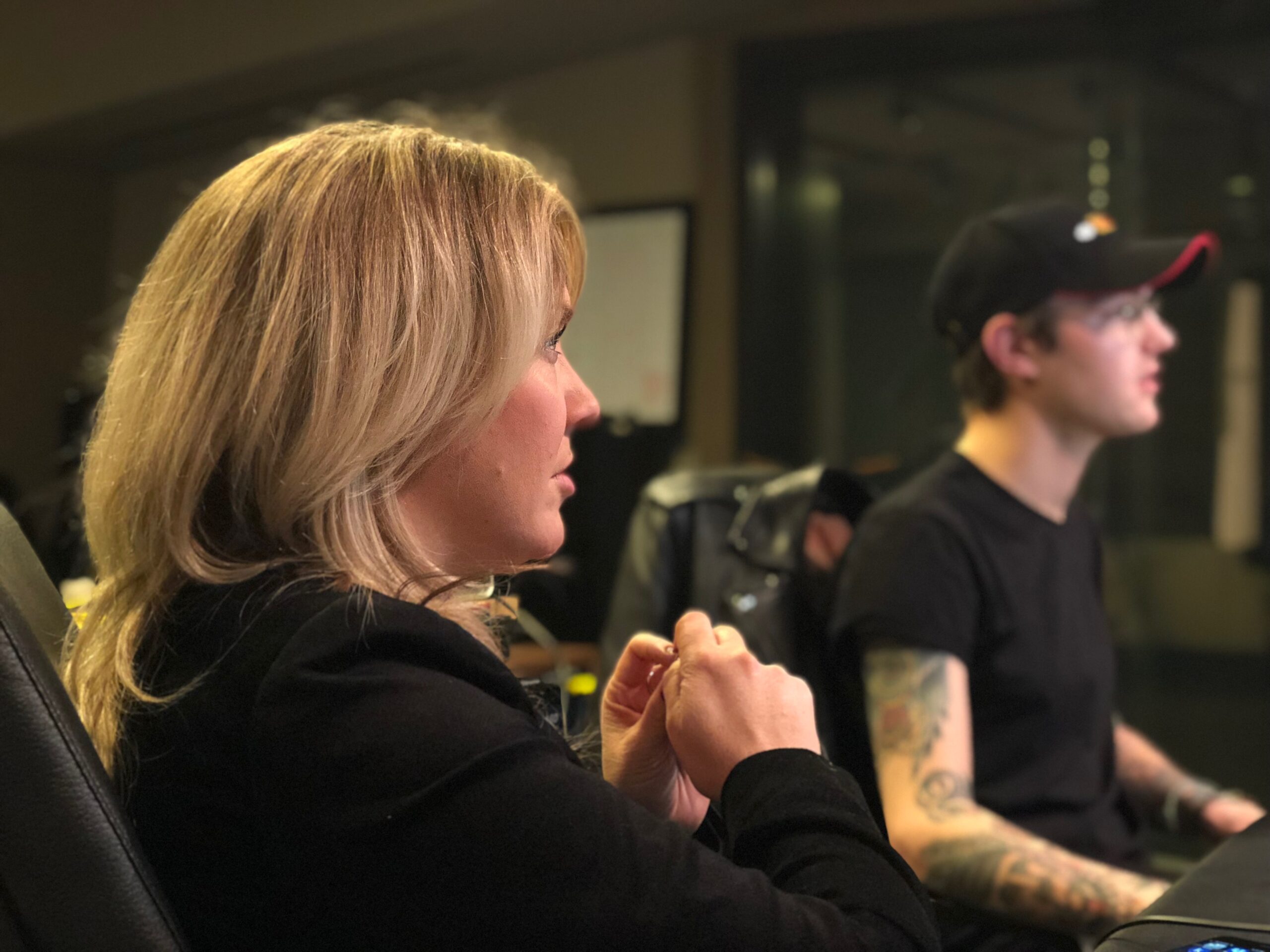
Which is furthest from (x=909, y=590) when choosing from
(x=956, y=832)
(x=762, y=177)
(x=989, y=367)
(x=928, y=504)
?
(x=762, y=177)

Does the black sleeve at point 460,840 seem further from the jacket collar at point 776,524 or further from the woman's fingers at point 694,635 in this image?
the jacket collar at point 776,524

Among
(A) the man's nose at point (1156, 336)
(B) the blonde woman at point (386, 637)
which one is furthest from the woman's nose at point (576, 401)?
(A) the man's nose at point (1156, 336)

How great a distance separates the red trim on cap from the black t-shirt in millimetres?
334

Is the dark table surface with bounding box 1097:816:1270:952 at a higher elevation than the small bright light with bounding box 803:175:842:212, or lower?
lower

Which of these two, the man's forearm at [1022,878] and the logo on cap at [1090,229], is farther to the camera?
the logo on cap at [1090,229]

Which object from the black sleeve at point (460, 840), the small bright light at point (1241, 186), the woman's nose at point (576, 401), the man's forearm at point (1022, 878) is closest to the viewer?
the black sleeve at point (460, 840)

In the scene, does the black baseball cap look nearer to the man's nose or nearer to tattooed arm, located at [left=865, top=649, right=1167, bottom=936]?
the man's nose

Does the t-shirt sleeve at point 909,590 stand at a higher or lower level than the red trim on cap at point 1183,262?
lower

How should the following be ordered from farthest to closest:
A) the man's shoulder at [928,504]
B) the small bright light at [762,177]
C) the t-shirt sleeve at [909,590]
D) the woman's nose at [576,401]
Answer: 1. the small bright light at [762,177]
2. the man's shoulder at [928,504]
3. the t-shirt sleeve at [909,590]
4. the woman's nose at [576,401]

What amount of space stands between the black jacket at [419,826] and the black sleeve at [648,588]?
35.6 inches

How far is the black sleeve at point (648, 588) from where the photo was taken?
1.62 metres

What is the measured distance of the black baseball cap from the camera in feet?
5.31

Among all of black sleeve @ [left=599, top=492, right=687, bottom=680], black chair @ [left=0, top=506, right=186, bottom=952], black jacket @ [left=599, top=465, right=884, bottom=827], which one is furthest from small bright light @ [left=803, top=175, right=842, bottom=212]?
black chair @ [left=0, top=506, right=186, bottom=952]

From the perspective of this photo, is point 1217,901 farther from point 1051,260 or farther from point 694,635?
point 1051,260
